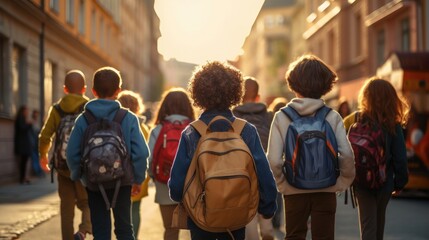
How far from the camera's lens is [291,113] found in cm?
512

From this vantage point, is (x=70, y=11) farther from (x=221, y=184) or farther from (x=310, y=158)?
(x=221, y=184)

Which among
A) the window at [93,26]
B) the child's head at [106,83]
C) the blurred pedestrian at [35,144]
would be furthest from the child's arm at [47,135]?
the window at [93,26]

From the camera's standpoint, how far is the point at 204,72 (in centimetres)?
451

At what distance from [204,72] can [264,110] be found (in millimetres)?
3416

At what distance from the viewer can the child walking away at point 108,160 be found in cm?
549

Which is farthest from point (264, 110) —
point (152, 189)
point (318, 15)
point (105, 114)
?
point (318, 15)

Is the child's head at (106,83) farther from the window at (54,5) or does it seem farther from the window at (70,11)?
the window at (70,11)

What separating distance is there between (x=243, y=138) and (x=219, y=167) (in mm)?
324

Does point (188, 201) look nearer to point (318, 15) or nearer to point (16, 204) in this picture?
point (16, 204)

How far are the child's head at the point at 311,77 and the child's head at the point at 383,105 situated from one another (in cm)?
80

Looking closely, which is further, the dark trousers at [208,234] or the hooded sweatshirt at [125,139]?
the hooded sweatshirt at [125,139]

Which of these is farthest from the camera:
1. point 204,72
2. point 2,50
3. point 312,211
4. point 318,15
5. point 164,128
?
point 318,15

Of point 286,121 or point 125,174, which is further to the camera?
point 125,174

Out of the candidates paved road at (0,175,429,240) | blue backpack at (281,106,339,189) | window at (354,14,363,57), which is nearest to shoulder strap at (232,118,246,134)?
blue backpack at (281,106,339,189)
